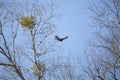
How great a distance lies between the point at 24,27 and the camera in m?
10.4

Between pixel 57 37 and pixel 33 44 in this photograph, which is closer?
pixel 57 37

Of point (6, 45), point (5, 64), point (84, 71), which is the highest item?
point (6, 45)

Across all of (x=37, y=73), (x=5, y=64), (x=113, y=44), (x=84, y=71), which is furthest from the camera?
(x=84, y=71)

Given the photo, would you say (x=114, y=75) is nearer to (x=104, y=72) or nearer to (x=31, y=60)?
(x=104, y=72)

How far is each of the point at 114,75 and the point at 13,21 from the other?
548 centimetres

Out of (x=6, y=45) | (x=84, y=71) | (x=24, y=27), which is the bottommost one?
(x=84, y=71)

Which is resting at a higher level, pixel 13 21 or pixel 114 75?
pixel 13 21

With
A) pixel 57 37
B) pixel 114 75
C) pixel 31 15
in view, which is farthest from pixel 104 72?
pixel 31 15

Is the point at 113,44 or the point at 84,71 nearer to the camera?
the point at 113,44

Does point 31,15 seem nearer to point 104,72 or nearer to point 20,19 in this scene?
point 20,19

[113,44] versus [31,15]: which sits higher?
[31,15]

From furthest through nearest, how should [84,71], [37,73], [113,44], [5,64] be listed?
[84,71]
[113,44]
[37,73]
[5,64]

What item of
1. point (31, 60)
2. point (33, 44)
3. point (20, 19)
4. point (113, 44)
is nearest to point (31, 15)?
point (20, 19)

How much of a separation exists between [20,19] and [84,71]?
546 centimetres
